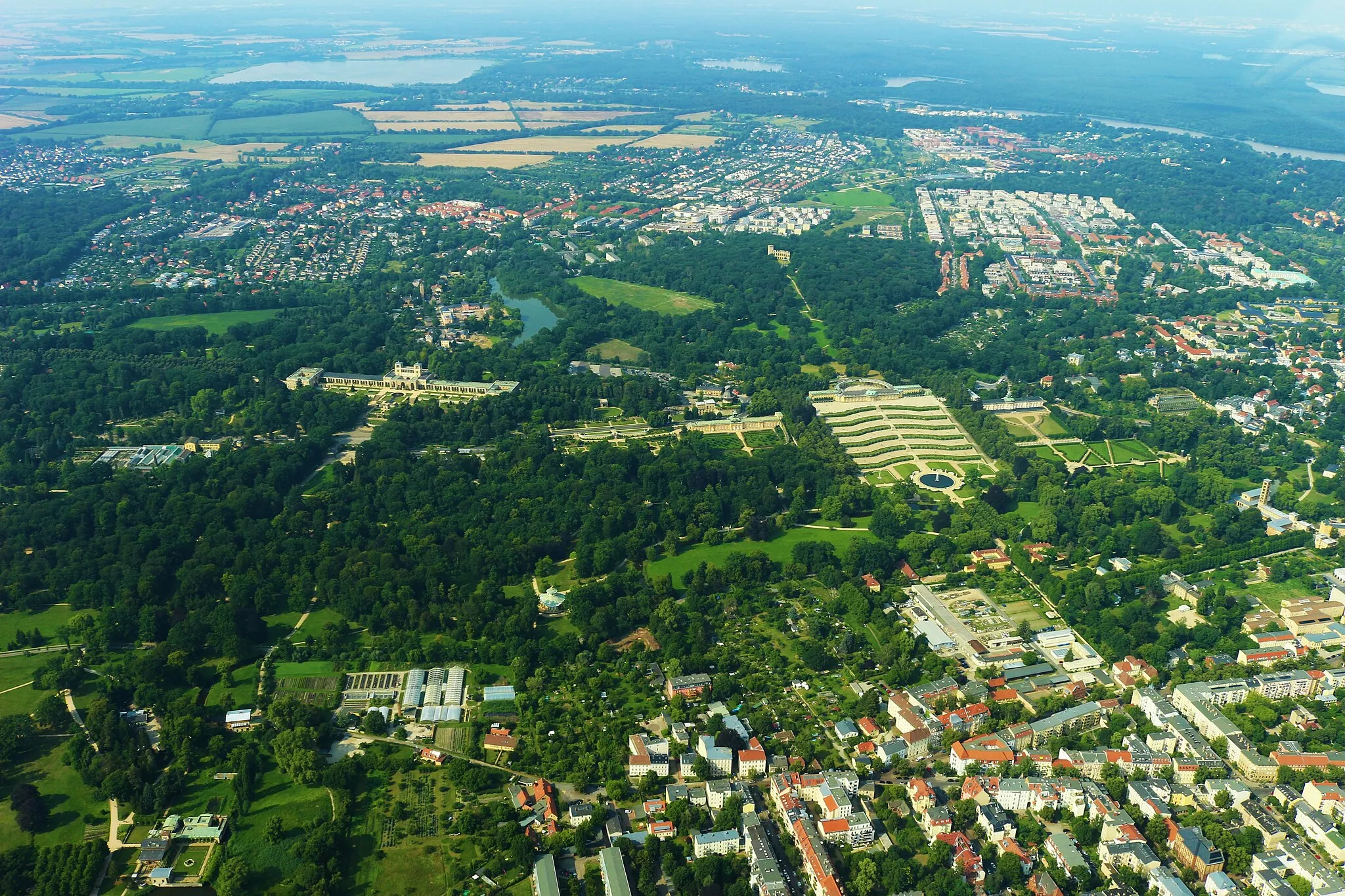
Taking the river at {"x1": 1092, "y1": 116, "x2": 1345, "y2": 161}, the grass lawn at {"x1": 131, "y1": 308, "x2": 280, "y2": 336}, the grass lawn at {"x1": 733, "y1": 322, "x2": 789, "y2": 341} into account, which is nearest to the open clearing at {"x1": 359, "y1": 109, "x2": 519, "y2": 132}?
the grass lawn at {"x1": 131, "y1": 308, "x2": 280, "y2": 336}

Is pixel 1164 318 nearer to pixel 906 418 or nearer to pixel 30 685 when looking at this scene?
pixel 906 418

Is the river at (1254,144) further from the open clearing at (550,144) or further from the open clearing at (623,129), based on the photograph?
the open clearing at (550,144)

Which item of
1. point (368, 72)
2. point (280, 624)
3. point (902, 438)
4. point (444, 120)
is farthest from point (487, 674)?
point (368, 72)

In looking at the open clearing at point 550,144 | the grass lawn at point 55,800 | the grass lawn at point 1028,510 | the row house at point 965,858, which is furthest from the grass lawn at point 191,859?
the open clearing at point 550,144

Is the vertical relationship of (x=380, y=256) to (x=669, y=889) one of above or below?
below

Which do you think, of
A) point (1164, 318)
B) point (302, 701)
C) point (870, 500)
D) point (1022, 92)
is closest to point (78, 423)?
point (302, 701)

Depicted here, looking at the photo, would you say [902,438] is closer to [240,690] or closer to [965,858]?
[965,858]

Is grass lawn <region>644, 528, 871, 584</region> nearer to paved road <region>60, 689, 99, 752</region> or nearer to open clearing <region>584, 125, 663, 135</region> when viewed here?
paved road <region>60, 689, 99, 752</region>
